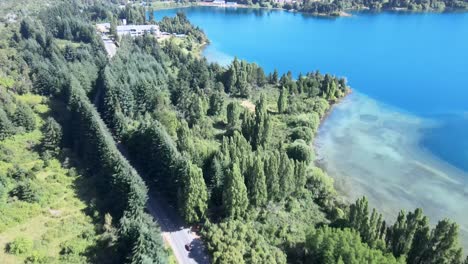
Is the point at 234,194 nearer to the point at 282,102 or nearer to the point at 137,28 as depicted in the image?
the point at 282,102

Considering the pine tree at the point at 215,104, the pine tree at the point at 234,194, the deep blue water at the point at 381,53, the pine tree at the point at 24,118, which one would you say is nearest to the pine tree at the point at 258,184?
the pine tree at the point at 234,194

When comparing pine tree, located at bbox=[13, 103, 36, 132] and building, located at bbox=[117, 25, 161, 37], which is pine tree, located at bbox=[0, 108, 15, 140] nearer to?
pine tree, located at bbox=[13, 103, 36, 132]

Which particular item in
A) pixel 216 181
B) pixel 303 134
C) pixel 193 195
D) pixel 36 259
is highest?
pixel 193 195

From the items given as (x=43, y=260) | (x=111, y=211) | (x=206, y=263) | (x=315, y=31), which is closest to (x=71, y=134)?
(x=111, y=211)

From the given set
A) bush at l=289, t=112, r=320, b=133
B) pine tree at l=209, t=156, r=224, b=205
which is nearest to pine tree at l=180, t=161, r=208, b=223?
pine tree at l=209, t=156, r=224, b=205

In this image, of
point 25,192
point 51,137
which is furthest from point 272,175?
point 51,137

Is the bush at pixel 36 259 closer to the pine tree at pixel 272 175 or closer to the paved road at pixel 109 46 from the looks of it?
the pine tree at pixel 272 175

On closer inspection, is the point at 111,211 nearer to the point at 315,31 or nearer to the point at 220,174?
the point at 220,174
